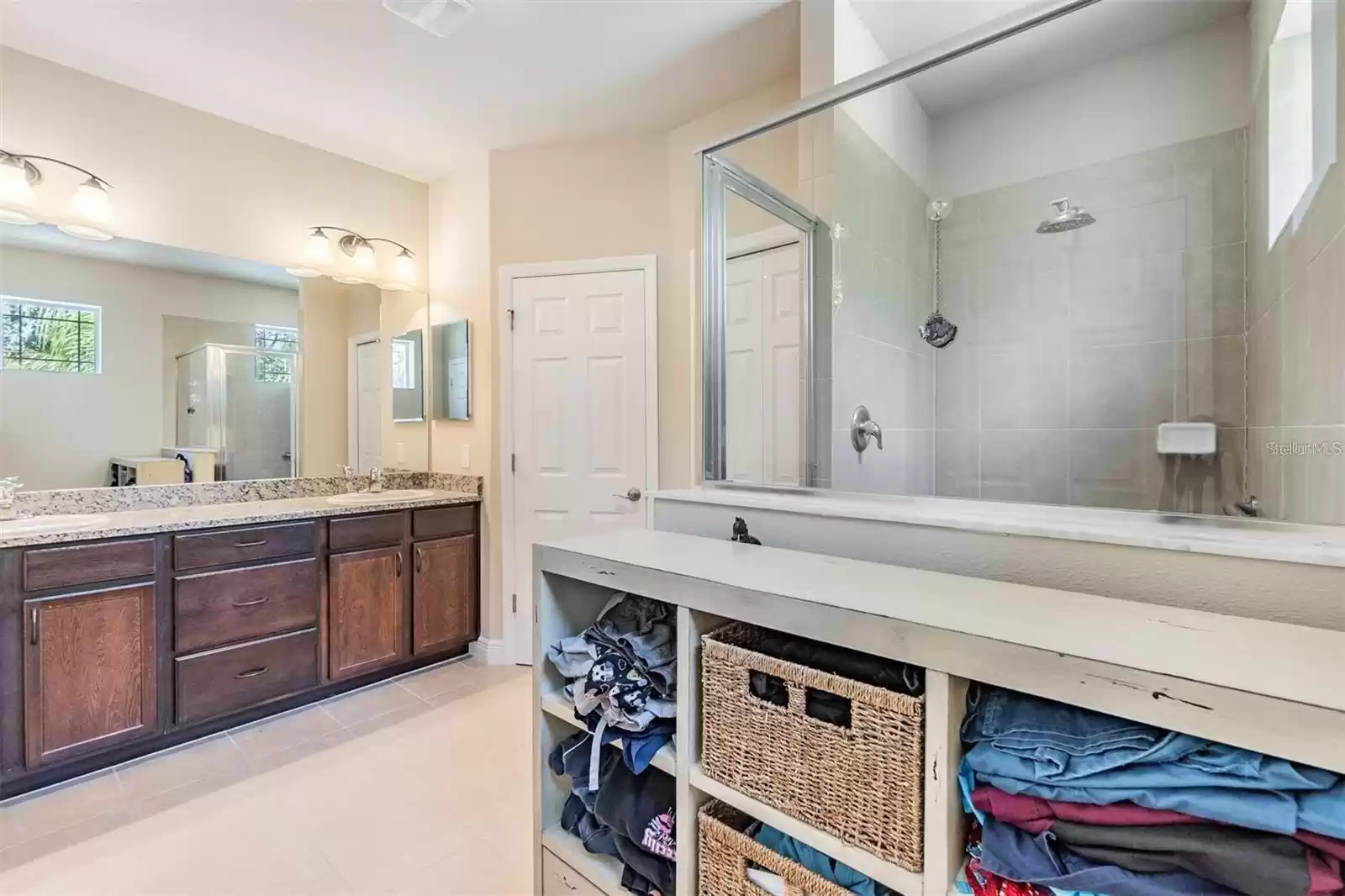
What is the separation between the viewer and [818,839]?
0.88m

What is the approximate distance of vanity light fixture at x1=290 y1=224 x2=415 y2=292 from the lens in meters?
3.00

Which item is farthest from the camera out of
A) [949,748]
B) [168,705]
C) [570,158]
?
[570,158]

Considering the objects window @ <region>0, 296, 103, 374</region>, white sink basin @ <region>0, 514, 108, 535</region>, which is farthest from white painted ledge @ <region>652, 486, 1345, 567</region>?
window @ <region>0, 296, 103, 374</region>

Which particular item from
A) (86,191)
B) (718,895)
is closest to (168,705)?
(86,191)

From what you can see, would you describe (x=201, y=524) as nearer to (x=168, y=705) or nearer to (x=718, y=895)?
(x=168, y=705)

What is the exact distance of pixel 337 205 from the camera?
3.15 m

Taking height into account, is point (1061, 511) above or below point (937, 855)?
above

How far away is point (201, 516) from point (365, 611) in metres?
0.78

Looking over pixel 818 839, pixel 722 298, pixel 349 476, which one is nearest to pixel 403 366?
pixel 349 476

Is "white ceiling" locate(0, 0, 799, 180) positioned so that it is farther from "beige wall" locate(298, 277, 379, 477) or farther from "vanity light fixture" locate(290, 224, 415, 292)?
"beige wall" locate(298, 277, 379, 477)

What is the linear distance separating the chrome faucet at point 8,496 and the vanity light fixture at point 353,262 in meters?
1.37

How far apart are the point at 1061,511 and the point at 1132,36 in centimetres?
191

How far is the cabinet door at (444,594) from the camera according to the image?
2.96 meters

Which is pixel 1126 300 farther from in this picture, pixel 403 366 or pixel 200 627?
pixel 200 627
